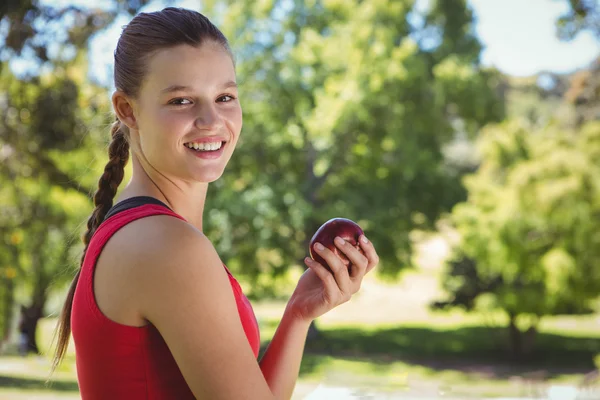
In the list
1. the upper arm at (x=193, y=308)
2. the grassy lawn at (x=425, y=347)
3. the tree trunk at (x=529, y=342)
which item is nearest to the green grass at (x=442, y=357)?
the grassy lawn at (x=425, y=347)

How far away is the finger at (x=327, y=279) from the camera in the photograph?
3.03ft

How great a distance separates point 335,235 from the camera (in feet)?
3.38

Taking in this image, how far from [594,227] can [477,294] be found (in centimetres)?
289

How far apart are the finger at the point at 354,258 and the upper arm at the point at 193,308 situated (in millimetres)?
272

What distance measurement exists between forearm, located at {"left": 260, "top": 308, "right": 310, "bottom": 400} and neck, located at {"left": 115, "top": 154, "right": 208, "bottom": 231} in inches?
7.9

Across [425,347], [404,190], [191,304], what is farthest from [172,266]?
[425,347]

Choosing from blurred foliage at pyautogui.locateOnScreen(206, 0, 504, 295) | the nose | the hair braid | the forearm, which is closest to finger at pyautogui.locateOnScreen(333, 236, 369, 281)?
the forearm

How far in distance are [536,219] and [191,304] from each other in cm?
1201

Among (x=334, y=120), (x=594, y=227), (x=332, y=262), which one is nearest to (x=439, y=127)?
(x=334, y=120)

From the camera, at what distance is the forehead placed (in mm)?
810

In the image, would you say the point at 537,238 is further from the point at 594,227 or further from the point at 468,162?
the point at 468,162

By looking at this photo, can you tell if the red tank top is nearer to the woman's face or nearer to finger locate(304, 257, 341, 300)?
the woman's face

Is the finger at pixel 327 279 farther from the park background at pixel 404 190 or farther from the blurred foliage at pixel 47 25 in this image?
the park background at pixel 404 190

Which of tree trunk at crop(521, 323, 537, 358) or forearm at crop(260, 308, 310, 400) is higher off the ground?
tree trunk at crop(521, 323, 537, 358)
